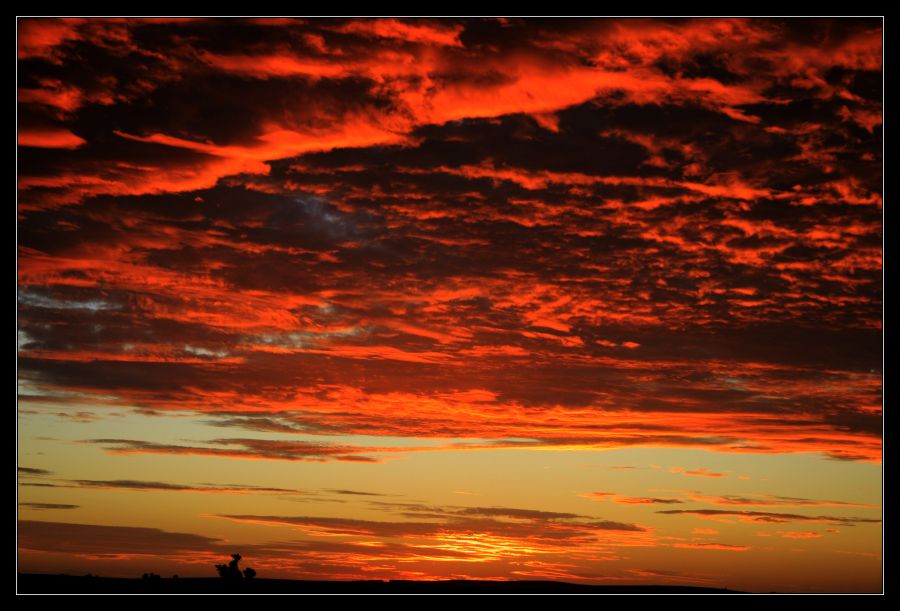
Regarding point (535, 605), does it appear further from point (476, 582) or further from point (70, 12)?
point (70, 12)

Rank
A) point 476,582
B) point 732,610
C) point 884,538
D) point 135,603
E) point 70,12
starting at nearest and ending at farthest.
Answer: point 70,12 → point 884,538 → point 135,603 → point 732,610 → point 476,582

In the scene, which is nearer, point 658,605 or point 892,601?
point 892,601

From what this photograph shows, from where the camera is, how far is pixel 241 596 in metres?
32.9

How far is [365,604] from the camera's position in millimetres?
33906

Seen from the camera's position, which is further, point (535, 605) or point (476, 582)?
point (476, 582)

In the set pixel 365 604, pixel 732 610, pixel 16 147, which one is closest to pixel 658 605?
pixel 732 610

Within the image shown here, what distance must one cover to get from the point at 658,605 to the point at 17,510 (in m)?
20.7

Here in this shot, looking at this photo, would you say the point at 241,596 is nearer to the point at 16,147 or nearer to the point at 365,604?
the point at 365,604

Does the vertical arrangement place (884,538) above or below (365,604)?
above

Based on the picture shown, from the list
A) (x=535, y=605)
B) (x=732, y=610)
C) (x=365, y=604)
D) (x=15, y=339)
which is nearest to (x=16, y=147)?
(x=15, y=339)

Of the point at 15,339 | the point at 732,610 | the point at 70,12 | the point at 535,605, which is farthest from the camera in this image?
the point at 535,605

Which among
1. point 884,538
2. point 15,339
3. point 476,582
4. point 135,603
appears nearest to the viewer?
point 15,339

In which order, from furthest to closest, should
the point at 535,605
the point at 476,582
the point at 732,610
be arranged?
the point at 476,582 < the point at 535,605 < the point at 732,610

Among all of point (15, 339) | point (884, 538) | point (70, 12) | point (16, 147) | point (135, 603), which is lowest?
point (135, 603)
